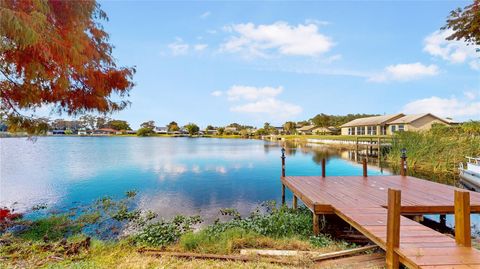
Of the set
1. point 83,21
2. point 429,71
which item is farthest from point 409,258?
point 429,71

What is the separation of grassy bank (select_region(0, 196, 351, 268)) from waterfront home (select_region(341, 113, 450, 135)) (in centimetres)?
2815

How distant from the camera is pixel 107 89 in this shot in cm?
588

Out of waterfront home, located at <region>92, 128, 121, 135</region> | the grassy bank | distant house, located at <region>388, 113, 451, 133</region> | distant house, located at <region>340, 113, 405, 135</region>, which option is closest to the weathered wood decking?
the grassy bank

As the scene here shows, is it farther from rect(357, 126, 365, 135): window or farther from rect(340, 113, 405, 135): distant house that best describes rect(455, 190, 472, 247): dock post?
rect(357, 126, 365, 135): window

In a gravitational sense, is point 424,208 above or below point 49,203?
above

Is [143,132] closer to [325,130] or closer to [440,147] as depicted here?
[325,130]

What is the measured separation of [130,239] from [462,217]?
19.3 ft

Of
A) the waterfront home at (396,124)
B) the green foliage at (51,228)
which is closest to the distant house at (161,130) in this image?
the waterfront home at (396,124)

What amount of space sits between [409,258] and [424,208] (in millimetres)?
3265

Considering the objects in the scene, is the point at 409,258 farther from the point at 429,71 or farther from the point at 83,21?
the point at 429,71

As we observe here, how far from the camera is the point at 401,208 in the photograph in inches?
219

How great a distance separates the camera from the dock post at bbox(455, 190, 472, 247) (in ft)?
10.2

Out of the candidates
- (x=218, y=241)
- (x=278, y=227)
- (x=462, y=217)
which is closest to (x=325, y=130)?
(x=278, y=227)

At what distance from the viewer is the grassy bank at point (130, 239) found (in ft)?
12.8
